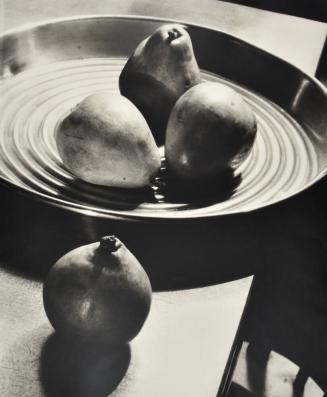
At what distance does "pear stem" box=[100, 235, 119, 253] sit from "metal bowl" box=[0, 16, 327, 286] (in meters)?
0.04

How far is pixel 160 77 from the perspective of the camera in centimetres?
53

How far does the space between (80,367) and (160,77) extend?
0.96 feet

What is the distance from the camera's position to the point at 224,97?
464 mm

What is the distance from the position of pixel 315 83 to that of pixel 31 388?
429mm

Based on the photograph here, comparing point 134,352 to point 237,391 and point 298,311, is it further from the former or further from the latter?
point 298,311

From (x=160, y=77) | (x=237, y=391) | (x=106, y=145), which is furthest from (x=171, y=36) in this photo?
(x=237, y=391)

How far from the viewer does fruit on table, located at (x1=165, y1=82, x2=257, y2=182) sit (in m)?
0.45

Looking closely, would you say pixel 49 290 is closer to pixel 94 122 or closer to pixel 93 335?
pixel 93 335

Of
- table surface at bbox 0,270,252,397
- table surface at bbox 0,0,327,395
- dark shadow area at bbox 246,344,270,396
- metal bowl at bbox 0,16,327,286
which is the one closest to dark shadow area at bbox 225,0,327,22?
table surface at bbox 0,0,327,395

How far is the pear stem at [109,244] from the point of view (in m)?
0.31

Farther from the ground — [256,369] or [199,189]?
[199,189]

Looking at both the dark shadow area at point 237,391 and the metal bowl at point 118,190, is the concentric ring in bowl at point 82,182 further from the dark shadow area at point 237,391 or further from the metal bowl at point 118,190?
the dark shadow area at point 237,391

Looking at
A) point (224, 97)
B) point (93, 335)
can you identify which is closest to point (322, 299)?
point (224, 97)

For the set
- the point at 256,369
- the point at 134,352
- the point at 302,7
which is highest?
the point at 134,352
